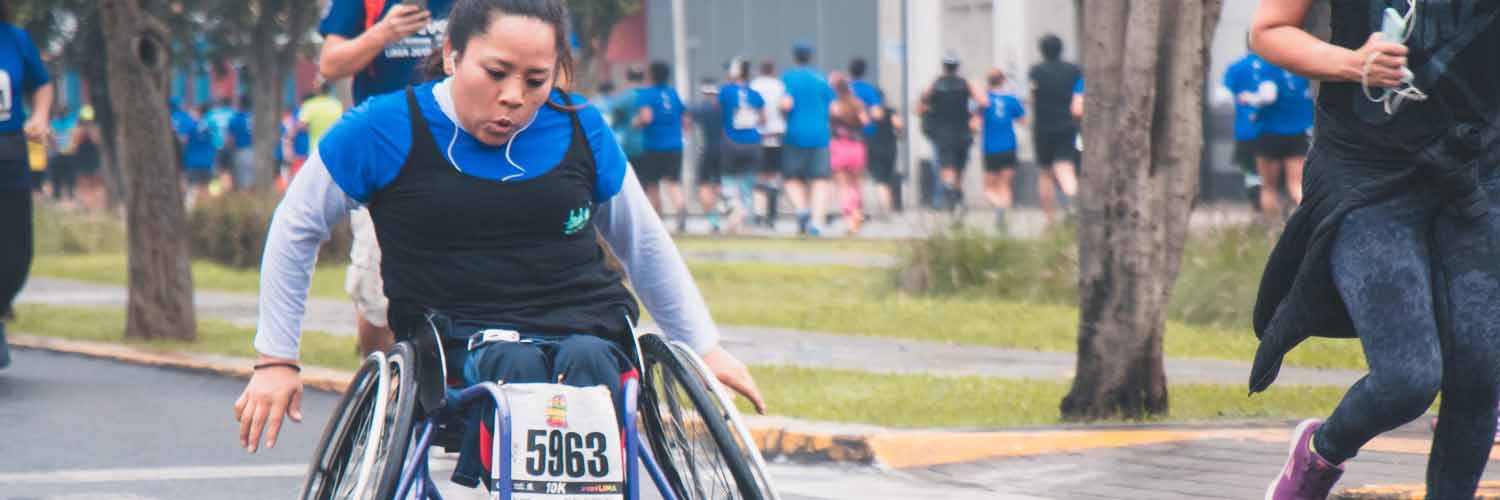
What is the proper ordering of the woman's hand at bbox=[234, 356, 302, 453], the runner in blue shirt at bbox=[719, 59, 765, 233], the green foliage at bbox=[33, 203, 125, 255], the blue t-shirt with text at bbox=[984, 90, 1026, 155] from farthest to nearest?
the runner in blue shirt at bbox=[719, 59, 765, 233] < the green foliage at bbox=[33, 203, 125, 255] < the blue t-shirt with text at bbox=[984, 90, 1026, 155] < the woman's hand at bbox=[234, 356, 302, 453]

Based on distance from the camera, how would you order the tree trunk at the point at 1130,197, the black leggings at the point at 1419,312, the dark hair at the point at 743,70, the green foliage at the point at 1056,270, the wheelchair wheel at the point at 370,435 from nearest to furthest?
the wheelchair wheel at the point at 370,435
the black leggings at the point at 1419,312
the tree trunk at the point at 1130,197
the green foliage at the point at 1056,270
the dark hair at the point at 743,70

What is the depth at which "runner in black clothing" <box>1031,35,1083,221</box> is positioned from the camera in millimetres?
21656

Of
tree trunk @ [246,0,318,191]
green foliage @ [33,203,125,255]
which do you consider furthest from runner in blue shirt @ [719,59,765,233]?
tree trunk @ [246,0,318,191]

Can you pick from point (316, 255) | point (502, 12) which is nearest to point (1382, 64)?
point (502, 12)

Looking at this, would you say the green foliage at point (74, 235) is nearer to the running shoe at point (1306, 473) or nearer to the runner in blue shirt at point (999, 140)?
the runner in blue shirt at point (999, 140)

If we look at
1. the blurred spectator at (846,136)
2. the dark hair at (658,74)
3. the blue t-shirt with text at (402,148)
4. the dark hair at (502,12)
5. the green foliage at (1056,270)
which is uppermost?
the dark hair at (502,12)

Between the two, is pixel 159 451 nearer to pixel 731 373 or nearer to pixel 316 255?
pixel 316 255

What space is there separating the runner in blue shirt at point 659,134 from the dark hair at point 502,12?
19.3m

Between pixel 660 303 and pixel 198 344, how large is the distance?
7460 mm

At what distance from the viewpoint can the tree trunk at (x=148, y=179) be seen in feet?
38.9

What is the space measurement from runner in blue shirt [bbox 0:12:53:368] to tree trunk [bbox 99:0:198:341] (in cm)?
84

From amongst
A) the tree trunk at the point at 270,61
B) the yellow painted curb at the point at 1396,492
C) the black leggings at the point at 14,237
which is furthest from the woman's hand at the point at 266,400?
the tree trunk at the point at 270,61

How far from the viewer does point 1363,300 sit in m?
5.00

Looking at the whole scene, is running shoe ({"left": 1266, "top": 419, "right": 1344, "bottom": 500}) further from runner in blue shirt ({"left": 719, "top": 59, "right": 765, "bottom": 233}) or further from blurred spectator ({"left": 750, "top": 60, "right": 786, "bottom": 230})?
runner in blue shirt ({"left": 719, "top": 59, "right": 765, "bottom": 233})
